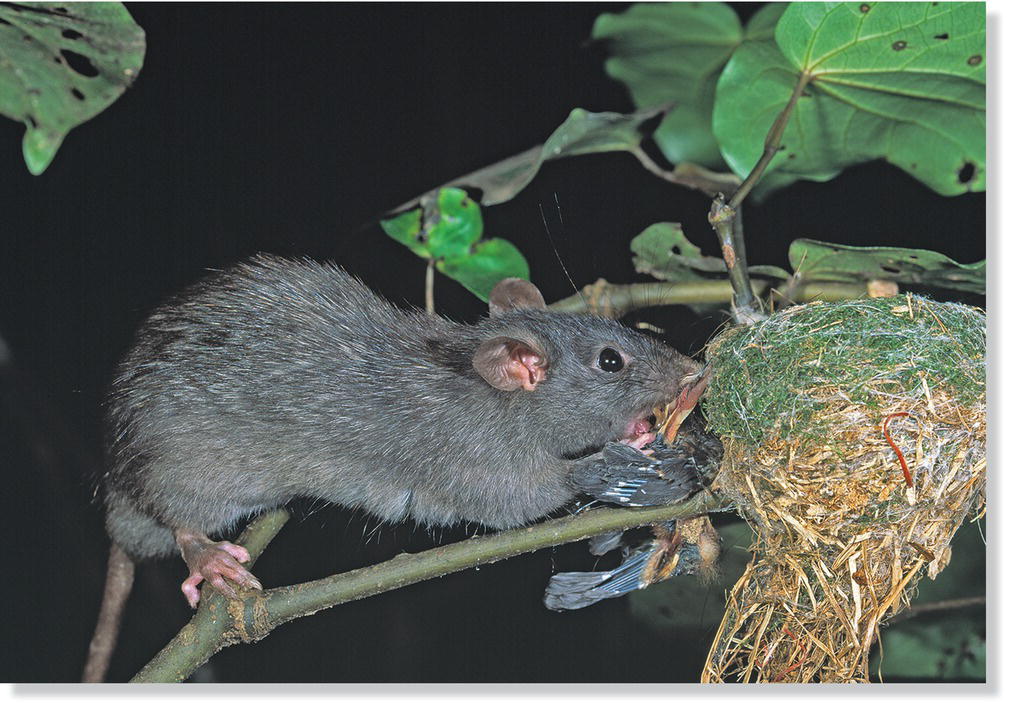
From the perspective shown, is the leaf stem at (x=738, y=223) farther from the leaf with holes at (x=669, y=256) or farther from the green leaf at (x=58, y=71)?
the green leaf at (x=58, y=71)

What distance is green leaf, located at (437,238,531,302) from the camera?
2912 mm

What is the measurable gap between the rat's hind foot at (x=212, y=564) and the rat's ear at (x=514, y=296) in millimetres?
935

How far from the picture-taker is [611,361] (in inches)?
99.7

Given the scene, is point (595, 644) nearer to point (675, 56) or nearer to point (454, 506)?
point (454, 506)

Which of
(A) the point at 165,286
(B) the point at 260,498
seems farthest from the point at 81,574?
(A) the point at 165,286

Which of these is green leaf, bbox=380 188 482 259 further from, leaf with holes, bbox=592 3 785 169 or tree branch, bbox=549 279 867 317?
leaf with holes, bbox=592 3 785 169

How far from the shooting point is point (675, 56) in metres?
2.97

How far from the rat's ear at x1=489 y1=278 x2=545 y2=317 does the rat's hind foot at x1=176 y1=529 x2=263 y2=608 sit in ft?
3.07

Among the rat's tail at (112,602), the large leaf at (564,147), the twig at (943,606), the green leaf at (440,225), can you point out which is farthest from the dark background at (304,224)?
the twig at (943,606)

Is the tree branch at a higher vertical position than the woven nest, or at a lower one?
higher

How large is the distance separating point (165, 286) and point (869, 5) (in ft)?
6.58

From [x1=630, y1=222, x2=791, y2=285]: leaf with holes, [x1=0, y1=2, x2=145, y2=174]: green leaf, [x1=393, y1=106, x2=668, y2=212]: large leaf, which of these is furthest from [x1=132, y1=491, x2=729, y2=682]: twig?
[x1=0, y1=2, x2=145, y2=174]: green leaf

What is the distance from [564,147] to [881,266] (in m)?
0.87

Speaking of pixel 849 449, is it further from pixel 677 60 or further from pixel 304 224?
pixel 304 224
